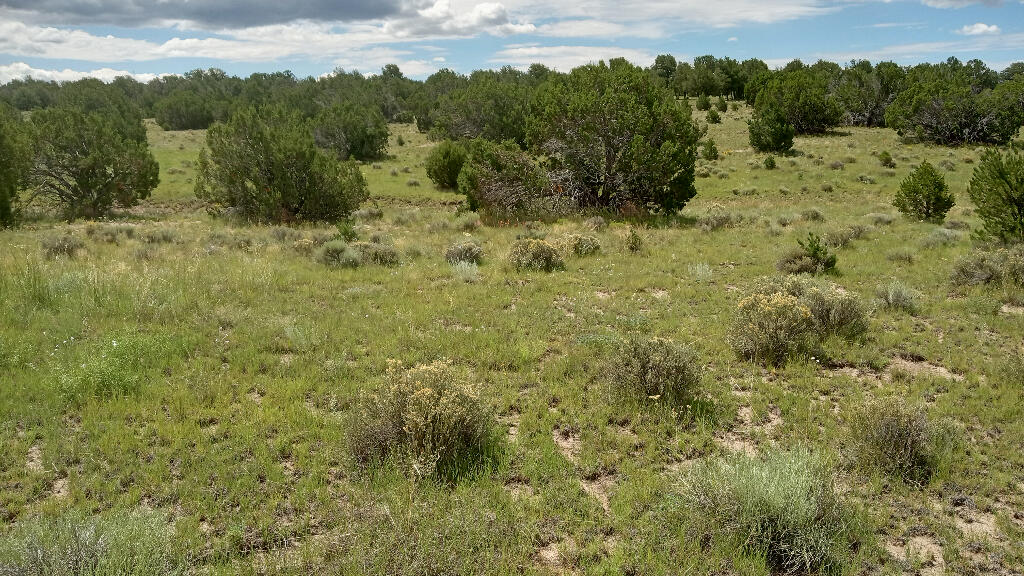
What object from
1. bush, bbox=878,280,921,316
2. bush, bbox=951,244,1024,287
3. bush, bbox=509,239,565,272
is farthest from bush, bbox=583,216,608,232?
bush, bbox=951,244,1024,287

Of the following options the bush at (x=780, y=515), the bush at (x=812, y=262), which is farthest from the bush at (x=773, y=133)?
the bush at (x=780, y=515)

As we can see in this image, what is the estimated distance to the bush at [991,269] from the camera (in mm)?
11398

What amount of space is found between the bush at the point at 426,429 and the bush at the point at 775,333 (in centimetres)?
451

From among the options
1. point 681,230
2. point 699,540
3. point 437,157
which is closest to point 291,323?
point 699,540

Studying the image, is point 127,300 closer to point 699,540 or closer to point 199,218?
point 699,540

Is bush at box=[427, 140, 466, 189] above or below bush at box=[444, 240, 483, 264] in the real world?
above

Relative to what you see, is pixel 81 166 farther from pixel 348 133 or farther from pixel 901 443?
pixel 901 443

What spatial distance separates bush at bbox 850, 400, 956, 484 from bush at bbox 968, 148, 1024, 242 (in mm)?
10849

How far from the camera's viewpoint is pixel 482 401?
679 centimetres

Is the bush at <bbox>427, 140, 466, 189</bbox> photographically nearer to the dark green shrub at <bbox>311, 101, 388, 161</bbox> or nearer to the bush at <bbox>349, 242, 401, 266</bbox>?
the dark green shrub at <bbox>311, 101, 388, 161</bbox>

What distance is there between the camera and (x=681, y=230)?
61.7ft

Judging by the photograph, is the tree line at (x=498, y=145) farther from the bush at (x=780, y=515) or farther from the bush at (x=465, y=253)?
the bush at (x=780, y=515)

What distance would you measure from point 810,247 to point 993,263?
3.39 meters

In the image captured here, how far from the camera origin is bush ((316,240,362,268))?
46.3 feet
